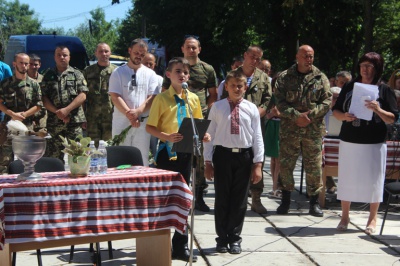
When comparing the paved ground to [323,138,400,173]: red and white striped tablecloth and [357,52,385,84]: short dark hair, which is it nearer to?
[323,138,400,173]: red and white striped tablecloth

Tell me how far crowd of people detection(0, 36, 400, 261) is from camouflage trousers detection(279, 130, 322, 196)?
0.01 metres

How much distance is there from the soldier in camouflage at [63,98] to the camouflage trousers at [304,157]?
2671 millimetres

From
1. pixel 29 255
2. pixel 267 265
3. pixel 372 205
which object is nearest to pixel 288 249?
pixel 267 265

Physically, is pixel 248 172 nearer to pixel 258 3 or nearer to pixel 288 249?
pixel 288 249

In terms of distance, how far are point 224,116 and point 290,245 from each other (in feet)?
5.09

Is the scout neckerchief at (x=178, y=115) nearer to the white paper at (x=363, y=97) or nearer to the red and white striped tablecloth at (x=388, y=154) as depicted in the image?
the white paper at (x=363, y=97)

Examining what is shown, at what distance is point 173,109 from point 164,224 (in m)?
1.31

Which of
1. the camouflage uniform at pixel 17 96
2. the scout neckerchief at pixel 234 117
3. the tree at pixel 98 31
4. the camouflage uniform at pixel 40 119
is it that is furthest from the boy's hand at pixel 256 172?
the tree at pixel 98 31

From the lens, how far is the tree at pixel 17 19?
129812 millimetres

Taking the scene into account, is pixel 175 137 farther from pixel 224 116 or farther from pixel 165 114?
pixel 224 116

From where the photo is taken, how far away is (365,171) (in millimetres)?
8266

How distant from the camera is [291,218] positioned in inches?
358

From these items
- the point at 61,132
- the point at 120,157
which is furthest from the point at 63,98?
the point at 120,157

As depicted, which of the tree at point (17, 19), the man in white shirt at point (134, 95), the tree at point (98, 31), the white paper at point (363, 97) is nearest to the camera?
the white paper at point (363, 97)
